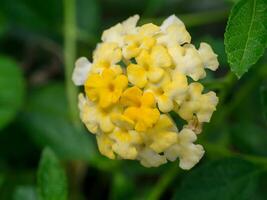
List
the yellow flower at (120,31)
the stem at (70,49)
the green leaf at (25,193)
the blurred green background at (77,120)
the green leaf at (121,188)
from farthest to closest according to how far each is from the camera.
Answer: the stem at (70,49) → the green leaf at (121,188) → the green leaf at (25,193) → the blurred green background at (77,120) → the yellow flower at (120,31)

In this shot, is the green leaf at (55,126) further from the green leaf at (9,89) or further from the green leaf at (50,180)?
the green leaf at (50,180)

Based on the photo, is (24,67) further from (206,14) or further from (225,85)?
(225,85)

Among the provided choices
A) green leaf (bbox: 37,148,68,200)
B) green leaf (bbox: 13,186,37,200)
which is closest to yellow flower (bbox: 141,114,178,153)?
green leaf (bbox: 37,148,68,200)

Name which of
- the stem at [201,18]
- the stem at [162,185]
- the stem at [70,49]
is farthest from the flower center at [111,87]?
the stem at [201,18]

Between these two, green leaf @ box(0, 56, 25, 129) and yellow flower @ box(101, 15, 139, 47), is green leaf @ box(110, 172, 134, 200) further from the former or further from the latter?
yellow flower @ box(101, 15, 139, 47)

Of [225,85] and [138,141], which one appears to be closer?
[138,141]

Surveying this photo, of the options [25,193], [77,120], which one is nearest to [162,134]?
[25,193]

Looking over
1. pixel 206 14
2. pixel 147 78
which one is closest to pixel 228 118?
pixel 206 14
